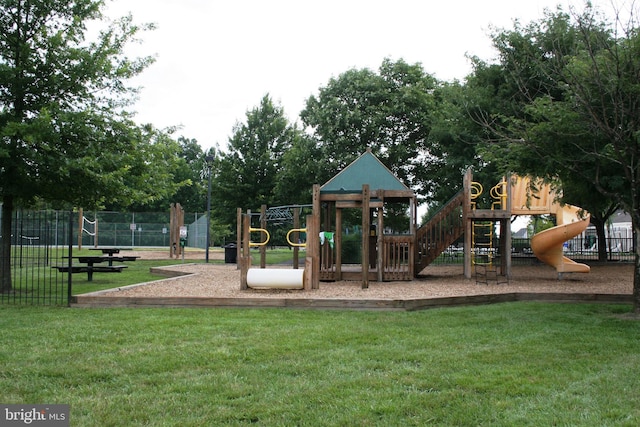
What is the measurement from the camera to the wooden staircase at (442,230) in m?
15.6

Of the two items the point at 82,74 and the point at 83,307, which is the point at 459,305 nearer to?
the point at 83,307

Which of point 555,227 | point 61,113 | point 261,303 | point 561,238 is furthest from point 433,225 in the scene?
point 61,113

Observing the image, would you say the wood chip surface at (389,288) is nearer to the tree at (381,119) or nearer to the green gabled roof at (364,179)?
the green gabled roof at (364,179)

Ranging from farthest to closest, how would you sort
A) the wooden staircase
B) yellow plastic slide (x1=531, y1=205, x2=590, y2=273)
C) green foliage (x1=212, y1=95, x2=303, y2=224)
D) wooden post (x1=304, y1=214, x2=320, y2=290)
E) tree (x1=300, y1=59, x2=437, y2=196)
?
green foliage (x1=212, y1=95, x2=303, y2=224) → tree (x1=300, y1=59, x2=437, y2=196) → the wooden staircase → yellow plastic slide (x1=531, y1=205, x2=590, y2=273) → wooden post (x1=304, y1=214, x2=320, y2=290)

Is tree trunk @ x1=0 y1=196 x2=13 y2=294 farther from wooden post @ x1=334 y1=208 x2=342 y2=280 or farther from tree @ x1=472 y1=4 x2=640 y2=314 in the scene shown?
tree @ x1=472 y1=4 x2=640 y2=314

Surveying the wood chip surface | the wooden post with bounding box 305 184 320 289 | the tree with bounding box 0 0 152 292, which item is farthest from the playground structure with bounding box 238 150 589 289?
the tree with bounding box 0 0 152 292

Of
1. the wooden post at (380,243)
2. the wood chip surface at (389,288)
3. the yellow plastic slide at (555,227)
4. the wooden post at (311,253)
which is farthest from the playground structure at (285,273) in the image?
the yellow plastic slide at (555,227)

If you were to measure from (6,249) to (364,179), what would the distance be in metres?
9.40

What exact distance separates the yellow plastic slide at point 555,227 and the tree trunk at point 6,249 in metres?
12.5

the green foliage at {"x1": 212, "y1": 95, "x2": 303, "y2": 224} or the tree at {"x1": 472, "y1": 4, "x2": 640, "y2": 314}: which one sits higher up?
the green foliage at {"x1": 212, "y1": 95, "x2": 303, "y2": 224}

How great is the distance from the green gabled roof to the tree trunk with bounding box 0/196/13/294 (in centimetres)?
799

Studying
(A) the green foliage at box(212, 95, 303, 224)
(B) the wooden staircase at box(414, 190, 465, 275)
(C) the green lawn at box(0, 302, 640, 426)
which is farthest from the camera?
(A) the green foliage at box(212, 95, 303, 224)

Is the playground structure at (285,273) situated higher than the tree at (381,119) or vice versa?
the tree at (381,119)

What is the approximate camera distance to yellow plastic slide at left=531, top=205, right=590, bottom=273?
50.3 feet
